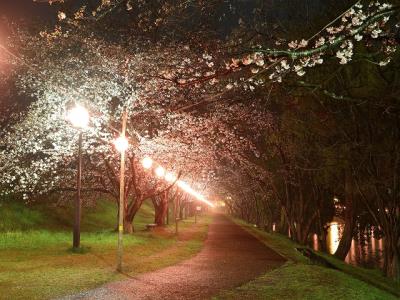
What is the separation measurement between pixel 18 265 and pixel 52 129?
44.8 ft

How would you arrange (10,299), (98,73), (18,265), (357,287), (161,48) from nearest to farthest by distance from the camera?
(10,299)
(357,287)
(18,265)
(161,48)
(98,73)

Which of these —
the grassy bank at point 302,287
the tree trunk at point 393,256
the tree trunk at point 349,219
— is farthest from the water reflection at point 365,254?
the grassy bank at point 302,287

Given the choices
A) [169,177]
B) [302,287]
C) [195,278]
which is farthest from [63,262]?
[169,177]

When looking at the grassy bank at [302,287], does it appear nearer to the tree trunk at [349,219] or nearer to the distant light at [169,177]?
the tree trunk at [349,219]

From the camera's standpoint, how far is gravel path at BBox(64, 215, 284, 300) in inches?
460

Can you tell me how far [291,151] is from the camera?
1162 inches

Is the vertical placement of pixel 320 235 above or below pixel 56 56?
below

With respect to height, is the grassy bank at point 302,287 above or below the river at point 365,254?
above

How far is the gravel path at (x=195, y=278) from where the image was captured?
38.3 ft

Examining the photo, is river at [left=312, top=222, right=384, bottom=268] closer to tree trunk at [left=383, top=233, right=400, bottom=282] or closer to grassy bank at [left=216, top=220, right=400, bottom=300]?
tree trunk at [left=383, top=233, right=400, bottom=282]

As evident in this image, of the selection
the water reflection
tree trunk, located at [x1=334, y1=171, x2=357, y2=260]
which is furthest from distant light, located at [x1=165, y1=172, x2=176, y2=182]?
the water reflection

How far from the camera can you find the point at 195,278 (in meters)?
14.5

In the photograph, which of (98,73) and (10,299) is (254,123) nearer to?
(98,73)

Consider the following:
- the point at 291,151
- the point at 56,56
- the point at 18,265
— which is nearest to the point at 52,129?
the point at 56,56
